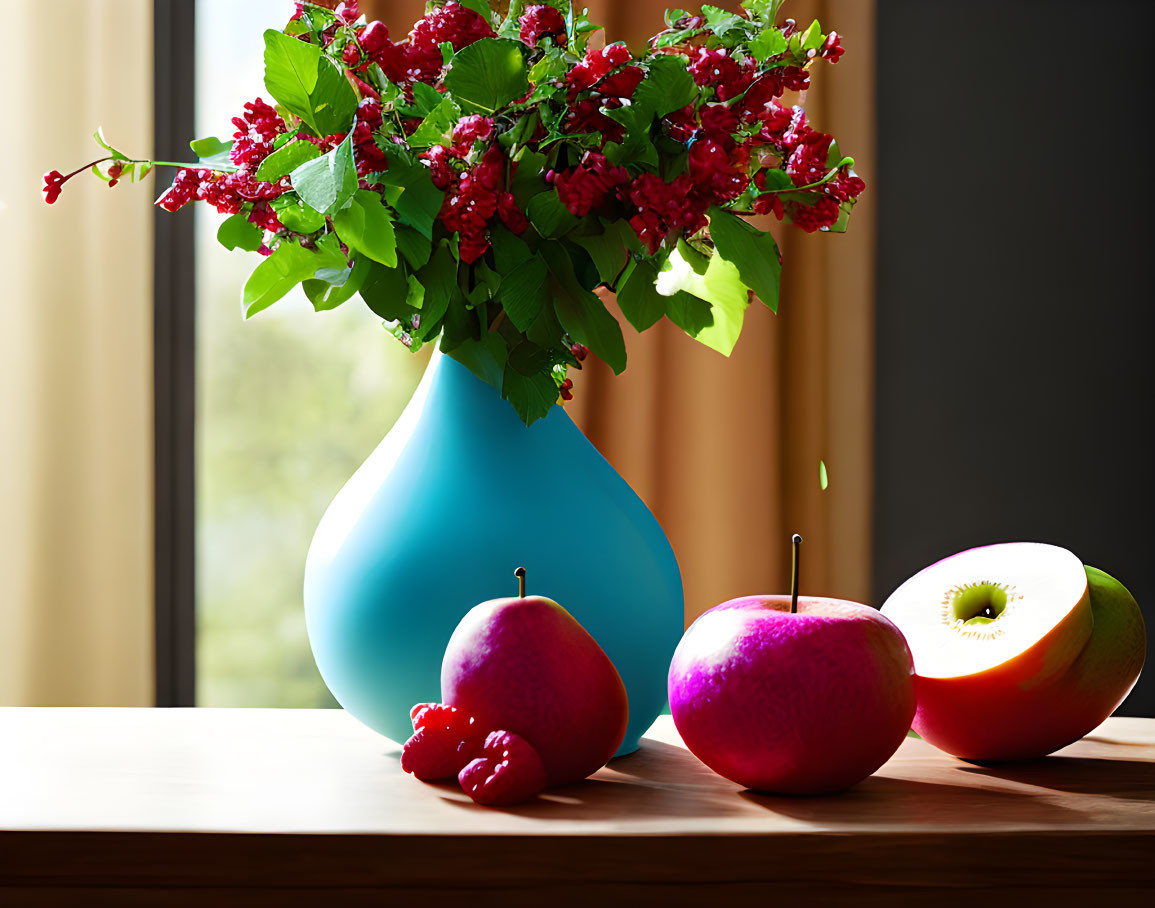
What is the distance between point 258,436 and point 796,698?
160 centimetres

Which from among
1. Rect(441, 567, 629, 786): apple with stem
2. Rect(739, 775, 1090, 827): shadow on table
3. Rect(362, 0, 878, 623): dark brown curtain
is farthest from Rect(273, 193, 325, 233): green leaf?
Rect(362, 0, 878, 623): dark brown curtain

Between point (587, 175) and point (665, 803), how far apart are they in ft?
0.98

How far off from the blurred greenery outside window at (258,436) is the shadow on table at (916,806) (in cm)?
145

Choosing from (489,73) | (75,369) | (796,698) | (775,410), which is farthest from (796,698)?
(75,369)

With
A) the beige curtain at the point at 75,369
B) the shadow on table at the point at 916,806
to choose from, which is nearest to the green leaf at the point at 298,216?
the shadow on table at the point at 916,806

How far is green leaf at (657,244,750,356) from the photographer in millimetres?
602

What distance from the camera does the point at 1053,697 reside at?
0.50 metres

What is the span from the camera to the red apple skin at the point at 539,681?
0.46 m

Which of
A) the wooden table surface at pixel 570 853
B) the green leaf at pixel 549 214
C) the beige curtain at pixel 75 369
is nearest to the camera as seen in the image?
the wooden table surface at pixel 570 853

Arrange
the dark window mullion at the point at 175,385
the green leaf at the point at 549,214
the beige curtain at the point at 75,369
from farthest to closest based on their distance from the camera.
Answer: the dark window mullion at the point at 175,385
the beige curtain at the point at 75,369
the green leaf at the point at 549,214

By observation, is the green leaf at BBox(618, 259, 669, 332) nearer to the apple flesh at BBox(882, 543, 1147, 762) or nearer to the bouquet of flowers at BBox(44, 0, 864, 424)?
the bouquet of flowers at BBox(44, 0, 864, 424)

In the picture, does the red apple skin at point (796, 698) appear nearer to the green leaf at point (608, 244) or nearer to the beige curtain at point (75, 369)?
the green leaf at point (608, 244)

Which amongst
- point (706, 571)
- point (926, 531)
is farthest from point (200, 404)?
point (926, 531)

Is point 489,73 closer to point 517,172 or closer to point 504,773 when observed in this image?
point 517,172
